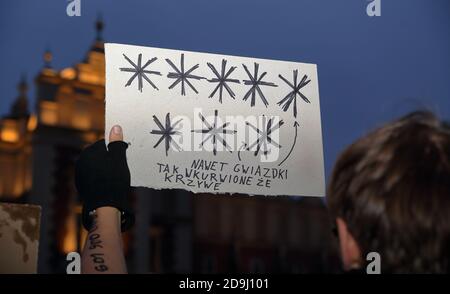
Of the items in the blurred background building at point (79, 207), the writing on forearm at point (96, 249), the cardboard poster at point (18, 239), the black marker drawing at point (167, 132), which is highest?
the blurred background building at point (79, 207)

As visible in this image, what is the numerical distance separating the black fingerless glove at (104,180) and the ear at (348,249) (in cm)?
48

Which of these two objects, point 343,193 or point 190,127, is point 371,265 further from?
point 190,127

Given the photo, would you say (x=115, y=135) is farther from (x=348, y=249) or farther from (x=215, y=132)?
(x=215, y=132)

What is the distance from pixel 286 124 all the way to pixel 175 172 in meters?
0.47

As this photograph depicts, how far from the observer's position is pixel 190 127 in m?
2.42

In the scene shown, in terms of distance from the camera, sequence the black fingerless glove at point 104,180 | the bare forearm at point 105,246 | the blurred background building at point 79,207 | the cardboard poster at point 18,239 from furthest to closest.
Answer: the blurred background building at point 79,207, the cardboard poster at point 18,239, the black fingerless glove at point 104,180, the bare forearm at point 105,246

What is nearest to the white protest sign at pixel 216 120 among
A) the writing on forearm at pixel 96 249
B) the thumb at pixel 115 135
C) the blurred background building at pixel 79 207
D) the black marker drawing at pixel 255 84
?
the black marker drawing at pixel 255 84

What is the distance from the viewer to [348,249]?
0.98 metres

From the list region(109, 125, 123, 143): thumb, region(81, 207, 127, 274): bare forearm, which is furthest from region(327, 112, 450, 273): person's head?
region(109, 125, 123, 143): thumb

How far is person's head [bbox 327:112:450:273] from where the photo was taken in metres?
0.90

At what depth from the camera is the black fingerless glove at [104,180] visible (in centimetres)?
129

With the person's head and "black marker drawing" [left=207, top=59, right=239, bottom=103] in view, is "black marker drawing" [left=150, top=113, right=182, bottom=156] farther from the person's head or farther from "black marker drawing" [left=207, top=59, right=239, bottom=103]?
the person's head

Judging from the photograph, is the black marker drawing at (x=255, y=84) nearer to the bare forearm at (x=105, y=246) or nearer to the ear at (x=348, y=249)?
the bare forearm at (x=105, y=246)
